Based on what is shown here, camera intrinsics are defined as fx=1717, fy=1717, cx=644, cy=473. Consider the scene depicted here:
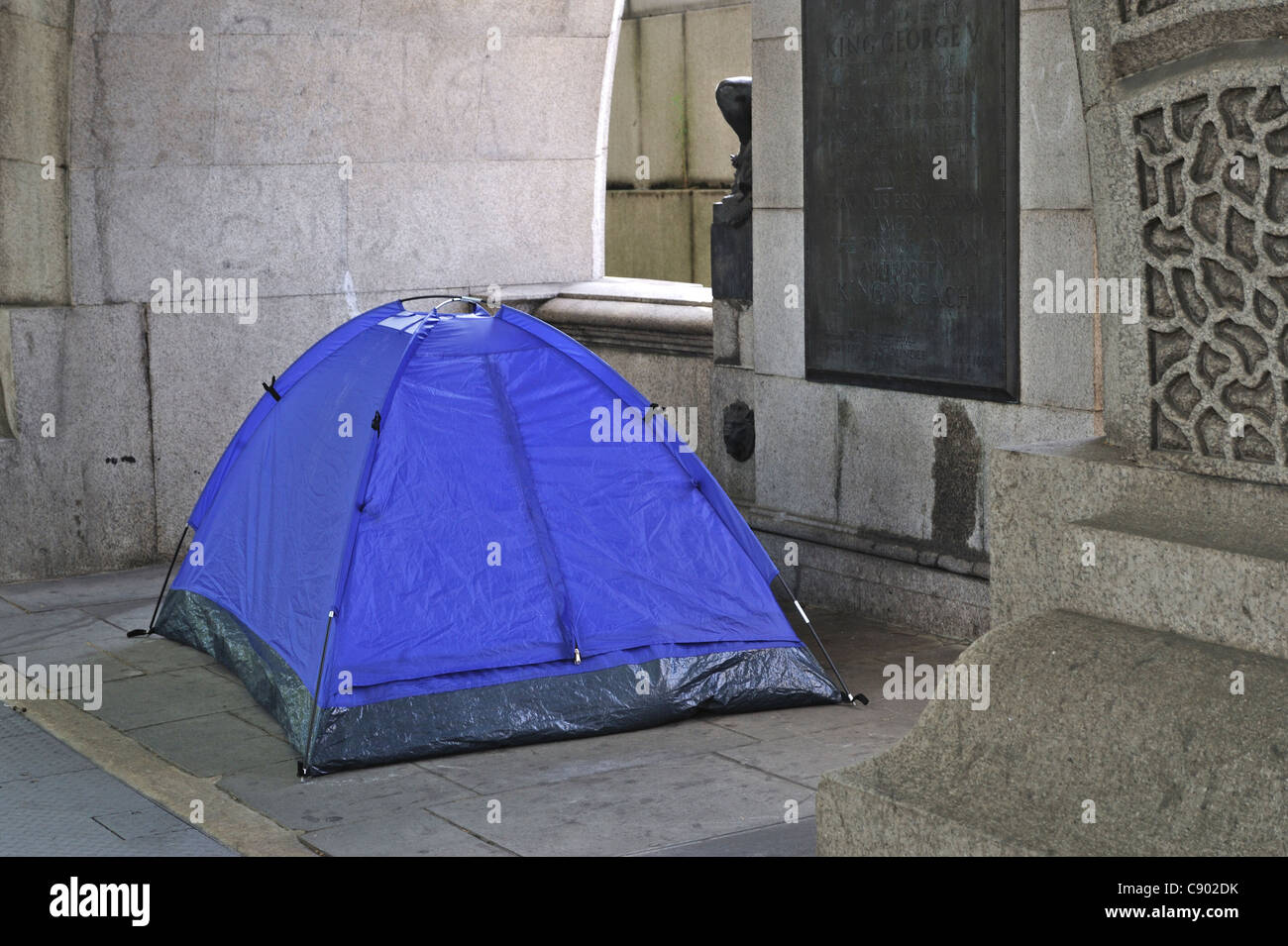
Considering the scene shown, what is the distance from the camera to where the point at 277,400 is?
7719 millimetres

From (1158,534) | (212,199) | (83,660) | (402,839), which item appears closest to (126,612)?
(83,660)

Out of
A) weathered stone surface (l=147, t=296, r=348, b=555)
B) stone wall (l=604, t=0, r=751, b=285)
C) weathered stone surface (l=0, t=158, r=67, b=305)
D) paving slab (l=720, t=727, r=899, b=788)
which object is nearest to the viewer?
paving slab (l=720, t=727, r=899, b=788)

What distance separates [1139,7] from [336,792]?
382 cm

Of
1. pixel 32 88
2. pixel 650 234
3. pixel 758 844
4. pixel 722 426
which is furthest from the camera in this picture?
pixel 650 234

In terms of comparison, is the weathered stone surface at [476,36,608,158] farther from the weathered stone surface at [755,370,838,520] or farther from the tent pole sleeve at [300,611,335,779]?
the tent pole sleeve at [300,611,335,779]

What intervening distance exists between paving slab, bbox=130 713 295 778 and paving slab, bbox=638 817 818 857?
1.84m

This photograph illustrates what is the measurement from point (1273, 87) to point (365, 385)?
4380mm

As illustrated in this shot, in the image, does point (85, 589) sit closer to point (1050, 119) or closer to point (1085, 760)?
point (1050, 119)

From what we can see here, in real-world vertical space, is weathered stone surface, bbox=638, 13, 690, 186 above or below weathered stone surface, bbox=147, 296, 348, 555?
above

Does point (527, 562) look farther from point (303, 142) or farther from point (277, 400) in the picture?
point (303, 142)

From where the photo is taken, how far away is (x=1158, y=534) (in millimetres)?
3629

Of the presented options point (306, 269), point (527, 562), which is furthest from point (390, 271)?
point (527, 562)

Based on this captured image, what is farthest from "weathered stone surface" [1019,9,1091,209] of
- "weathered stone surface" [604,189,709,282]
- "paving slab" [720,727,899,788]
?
"weathered stone surface" [604,189,709,282]

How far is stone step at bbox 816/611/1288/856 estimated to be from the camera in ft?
11.0
